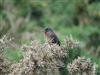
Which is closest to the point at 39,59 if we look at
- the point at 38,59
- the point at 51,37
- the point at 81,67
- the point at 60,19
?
the point at 38,59

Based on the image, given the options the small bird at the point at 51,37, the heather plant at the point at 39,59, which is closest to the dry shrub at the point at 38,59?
the heather plant at the point at 39,59

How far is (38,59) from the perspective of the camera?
38.3ft

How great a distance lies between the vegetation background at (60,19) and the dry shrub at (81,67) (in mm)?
16892

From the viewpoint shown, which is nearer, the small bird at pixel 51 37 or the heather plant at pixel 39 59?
the heather plant at pixel 39 59

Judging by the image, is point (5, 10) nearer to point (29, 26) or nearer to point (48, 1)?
point (29, 26)

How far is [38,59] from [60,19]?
25.0 meters

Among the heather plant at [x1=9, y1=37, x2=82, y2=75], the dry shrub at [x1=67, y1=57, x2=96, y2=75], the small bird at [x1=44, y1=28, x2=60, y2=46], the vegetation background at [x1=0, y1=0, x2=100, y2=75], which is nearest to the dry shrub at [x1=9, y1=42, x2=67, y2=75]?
the heather plant at [x1=9, y1=37, x2=82, y2=75]

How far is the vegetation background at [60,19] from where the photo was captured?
1220 inches

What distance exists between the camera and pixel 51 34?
1301 cm

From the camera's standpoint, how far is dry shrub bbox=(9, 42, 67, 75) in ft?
38.1

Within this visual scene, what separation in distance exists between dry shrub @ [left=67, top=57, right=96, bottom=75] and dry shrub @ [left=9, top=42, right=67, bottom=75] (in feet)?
0.98

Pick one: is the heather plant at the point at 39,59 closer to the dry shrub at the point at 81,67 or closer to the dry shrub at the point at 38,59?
the dry shrub at the point at 38,59

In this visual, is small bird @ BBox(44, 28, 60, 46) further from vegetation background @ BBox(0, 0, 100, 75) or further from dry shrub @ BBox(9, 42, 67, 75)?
vegetation background @ BBox(0, 0, 100, 75)

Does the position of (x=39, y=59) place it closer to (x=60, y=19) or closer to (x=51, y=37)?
(x=51, y=37)
